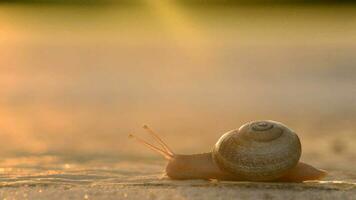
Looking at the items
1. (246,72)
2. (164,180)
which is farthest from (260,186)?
(246,72)

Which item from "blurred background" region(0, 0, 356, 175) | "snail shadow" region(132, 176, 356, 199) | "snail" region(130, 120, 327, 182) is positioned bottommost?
"snail shadow" region(132, 176, 356, 199)

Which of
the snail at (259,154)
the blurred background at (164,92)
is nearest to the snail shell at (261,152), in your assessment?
the snail at (259,154)

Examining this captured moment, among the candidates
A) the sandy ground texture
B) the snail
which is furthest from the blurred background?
the snail

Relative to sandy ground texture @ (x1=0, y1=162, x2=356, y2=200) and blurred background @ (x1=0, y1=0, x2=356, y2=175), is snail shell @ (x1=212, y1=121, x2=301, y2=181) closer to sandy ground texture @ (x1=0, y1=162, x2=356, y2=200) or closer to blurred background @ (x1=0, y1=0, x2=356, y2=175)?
sandy ground texture @ (x1=0, y1=162, x2=356, y2=200)

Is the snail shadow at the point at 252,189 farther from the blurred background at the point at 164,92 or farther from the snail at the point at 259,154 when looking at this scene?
the blurred background at the point at 164,92

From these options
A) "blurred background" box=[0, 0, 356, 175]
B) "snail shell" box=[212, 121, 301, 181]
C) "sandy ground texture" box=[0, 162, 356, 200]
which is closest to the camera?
"sandy ground texture" box=[0, 162, 356, 200]

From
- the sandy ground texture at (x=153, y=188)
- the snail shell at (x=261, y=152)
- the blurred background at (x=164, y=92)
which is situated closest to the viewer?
the sandy ground texture at (x=153, y=188)

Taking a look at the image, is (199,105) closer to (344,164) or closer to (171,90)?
(171,90)
